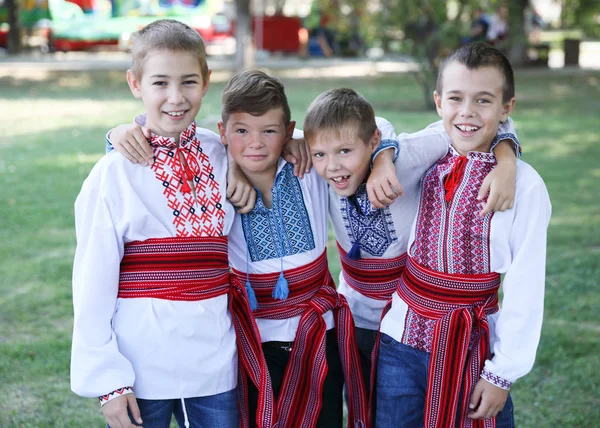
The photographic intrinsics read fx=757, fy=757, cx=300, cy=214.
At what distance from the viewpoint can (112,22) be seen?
79.3 ft

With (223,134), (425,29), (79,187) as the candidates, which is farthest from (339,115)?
(425,29)

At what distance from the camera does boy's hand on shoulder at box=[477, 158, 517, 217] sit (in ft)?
6.72

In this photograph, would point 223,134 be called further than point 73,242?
No

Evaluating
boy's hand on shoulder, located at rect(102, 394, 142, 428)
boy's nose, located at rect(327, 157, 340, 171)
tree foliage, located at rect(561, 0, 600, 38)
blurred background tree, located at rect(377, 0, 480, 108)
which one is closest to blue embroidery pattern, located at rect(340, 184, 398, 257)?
boy's nose, located at rect(327, 157, 340, 171)

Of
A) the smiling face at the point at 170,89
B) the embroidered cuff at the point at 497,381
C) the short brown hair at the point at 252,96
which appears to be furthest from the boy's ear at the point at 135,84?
the embroidered cuff at the point at 497,381

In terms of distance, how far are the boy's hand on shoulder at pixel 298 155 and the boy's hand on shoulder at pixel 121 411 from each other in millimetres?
807

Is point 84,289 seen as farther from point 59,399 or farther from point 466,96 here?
point 59,399

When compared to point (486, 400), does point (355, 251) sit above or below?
above

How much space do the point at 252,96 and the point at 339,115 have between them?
0.26m

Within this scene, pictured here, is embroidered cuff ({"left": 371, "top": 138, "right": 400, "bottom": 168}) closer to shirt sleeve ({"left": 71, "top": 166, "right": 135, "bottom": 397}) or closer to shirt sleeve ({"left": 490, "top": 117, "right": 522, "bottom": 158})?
shirt sleeve ({"left": 490, "top": 117, "right": 522, "bottom": 158})

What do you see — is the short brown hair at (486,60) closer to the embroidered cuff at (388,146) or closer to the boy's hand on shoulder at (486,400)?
the embroidered cuff at (388,146)

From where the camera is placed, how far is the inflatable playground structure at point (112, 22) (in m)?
22.8

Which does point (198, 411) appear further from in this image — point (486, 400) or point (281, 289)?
point (486, 400)

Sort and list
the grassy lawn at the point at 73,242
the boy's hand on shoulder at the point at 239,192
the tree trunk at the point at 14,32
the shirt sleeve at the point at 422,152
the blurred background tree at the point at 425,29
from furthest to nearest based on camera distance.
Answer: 1. the tree trunk at the point at 14,32
2. the blurred background tree at the point at 425,29
3. the grassy lawn at the point at 73,242
4. the shirt sleeve at the point at 422,152
5. the boy's hand on shoulder at the point at 239,192
